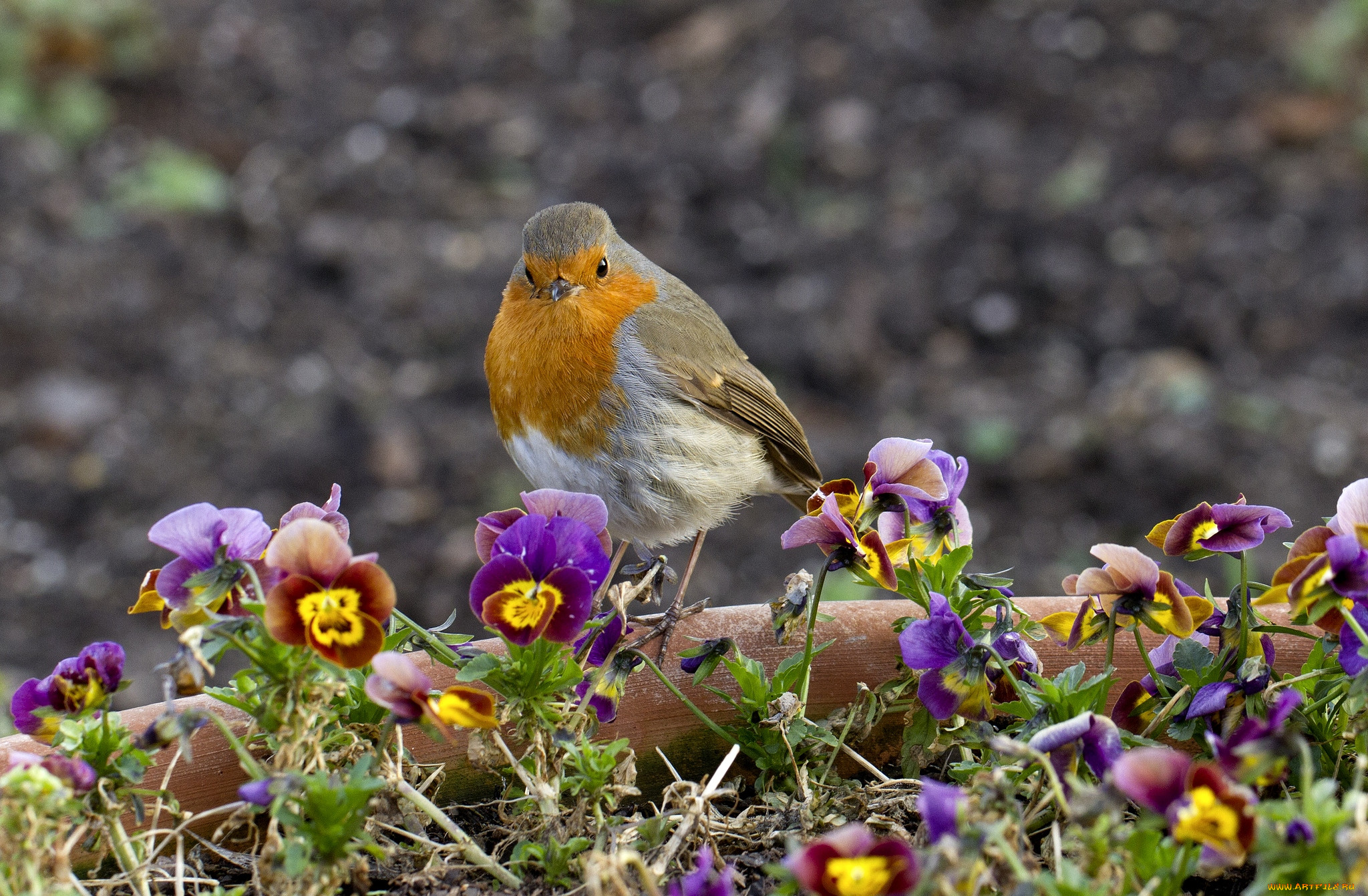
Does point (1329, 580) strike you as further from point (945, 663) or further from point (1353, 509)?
point (945, 663)

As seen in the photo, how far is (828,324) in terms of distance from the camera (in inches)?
159

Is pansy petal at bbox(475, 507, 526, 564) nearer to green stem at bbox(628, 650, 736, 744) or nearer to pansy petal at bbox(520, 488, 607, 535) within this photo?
pansy petal at bbox(520, 488, 607, 535)

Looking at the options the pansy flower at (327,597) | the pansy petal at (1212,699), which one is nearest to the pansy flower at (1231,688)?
the pansy petal at (1212,699)

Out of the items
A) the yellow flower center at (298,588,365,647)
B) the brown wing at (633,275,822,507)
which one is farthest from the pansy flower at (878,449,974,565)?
the brown wing at (633,275,822,507)

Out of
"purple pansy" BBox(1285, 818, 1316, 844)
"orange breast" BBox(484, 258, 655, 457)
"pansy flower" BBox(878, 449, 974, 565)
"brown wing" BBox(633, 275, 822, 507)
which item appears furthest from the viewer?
"brown wing" BBox(633, 275, 822, 507)

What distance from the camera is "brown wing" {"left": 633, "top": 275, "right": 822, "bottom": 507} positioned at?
2408 millimetres

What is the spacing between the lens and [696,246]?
14.2ft

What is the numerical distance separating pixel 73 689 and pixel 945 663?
87 centimetres

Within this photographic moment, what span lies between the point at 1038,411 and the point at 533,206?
1.89 m

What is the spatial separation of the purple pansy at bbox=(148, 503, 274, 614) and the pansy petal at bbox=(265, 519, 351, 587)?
0.08m

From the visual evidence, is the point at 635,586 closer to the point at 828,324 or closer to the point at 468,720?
the point at 468,720

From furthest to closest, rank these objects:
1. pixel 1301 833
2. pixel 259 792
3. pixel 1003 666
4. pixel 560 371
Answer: pixel 560 371 < pixel 1003 666 < pixel 259 792 < pixel 1301 833

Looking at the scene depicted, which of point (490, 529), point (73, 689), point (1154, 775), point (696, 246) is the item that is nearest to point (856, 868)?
point (1154, 775)

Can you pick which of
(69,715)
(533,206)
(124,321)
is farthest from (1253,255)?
(69,715)
